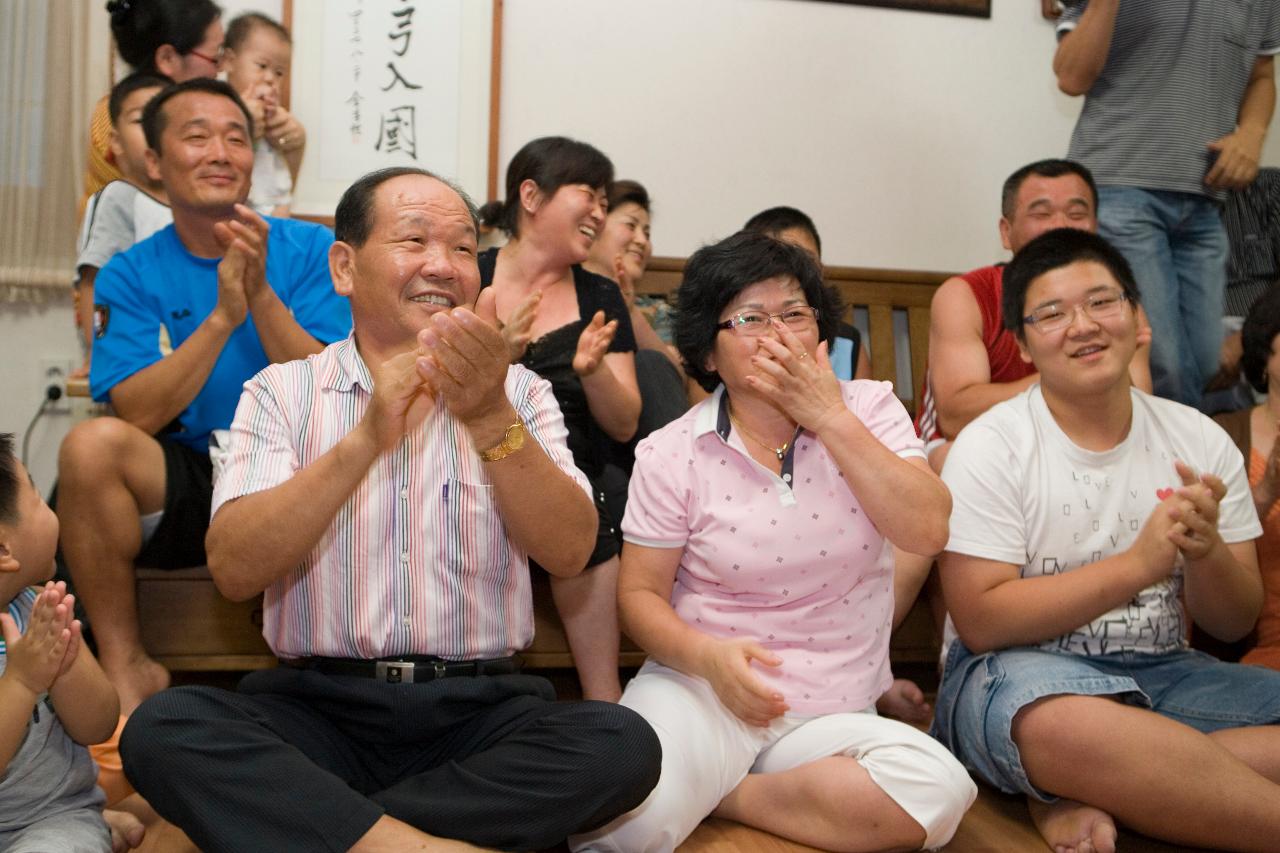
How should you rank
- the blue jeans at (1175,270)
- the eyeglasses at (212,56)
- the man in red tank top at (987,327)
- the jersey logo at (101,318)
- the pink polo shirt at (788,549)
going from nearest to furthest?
the pink polo shirt at (788,549)
the jersey logo at (101,318)
the man in red tank top at (987,327)
the blue jeans at (1175,270)
the eyeglasses at (212,56)

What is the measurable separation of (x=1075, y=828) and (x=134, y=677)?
1542 millimetres

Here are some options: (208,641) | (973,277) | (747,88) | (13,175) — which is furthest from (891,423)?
(13,175)

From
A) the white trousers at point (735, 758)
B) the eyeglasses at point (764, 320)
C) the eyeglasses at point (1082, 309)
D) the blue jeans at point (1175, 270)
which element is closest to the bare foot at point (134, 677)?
the white trousers at point (735, 758)

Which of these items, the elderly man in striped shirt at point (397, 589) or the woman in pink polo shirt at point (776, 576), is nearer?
the elderly man in striped shirt at point (397, 589)

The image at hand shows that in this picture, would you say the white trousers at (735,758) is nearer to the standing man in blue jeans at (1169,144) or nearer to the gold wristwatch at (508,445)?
the gold wristwatch at (508,445)

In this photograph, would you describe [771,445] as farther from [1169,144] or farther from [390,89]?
[390,89]

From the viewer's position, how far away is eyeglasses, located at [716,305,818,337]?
1687 millimetres

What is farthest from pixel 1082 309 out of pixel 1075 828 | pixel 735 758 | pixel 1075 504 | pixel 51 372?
pixel 51 372

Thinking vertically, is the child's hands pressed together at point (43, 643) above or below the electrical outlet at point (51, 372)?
below

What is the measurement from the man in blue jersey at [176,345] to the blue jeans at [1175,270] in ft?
5.98

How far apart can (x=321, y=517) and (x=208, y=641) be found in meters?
0.86

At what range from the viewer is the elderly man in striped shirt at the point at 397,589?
4.43 feet

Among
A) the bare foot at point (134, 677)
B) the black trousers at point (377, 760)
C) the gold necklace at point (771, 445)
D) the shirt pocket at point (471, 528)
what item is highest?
the gold necklace at point (771, 445)

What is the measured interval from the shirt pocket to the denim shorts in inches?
30.9
